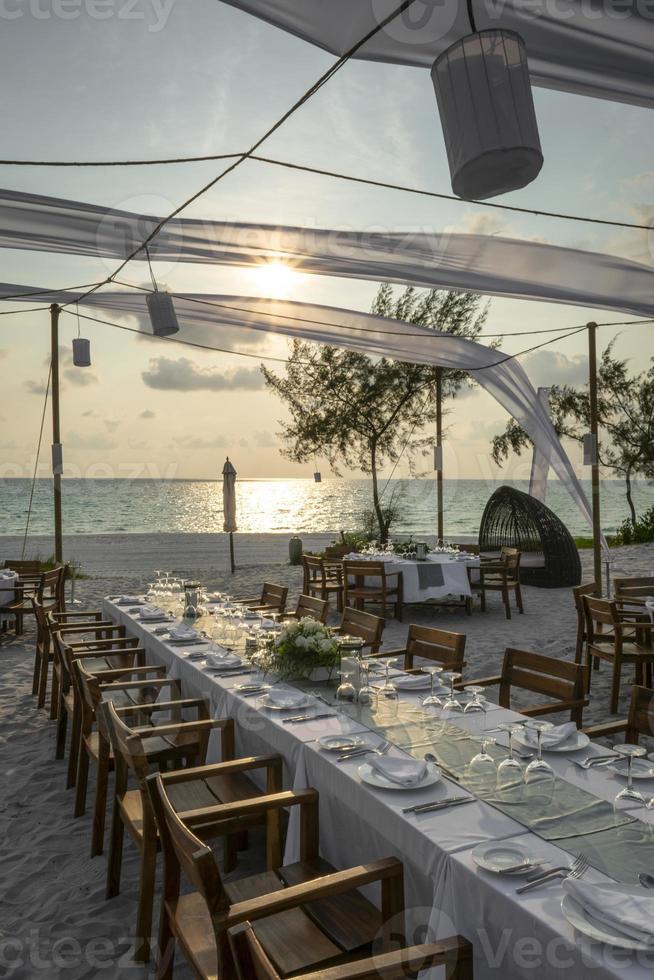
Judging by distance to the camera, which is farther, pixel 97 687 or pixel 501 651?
pixel 501 651

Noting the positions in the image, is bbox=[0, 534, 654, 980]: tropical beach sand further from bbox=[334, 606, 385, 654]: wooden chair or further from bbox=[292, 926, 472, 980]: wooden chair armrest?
bbox=[334, 606, 385, 654]: wooden chair

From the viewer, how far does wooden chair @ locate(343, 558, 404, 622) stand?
340 inches

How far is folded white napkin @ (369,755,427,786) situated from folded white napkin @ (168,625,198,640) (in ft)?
7.82

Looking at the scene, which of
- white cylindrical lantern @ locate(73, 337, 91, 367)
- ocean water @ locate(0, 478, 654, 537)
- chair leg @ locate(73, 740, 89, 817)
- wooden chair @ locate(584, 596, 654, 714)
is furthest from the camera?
ocean water @ locate(0, 478, 654, 537)

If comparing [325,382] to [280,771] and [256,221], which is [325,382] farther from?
[280,771]

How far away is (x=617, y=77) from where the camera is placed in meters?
2.52

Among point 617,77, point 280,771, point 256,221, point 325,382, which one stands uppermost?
point 325,382

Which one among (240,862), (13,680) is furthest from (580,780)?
(13,680)

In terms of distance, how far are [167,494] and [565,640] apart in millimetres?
64541

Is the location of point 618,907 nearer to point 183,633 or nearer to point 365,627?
point 365,627

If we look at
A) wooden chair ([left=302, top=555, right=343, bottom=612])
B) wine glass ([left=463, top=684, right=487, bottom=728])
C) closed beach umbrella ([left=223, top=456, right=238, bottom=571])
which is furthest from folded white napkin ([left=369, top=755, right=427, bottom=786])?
closed beach umbrella ([left=223, top=456, right=238, bottom=571])

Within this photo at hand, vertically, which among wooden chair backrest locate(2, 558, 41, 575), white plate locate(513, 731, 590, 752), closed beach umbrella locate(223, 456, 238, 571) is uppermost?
closed beach umbrella locate(223, 456, 238, 571)

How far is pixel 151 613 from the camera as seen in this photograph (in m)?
5.50

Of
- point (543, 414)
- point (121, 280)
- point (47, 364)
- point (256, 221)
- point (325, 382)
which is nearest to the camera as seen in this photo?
point (256, 221)
